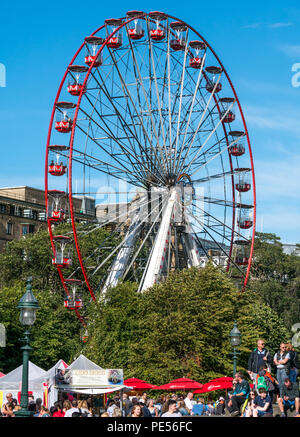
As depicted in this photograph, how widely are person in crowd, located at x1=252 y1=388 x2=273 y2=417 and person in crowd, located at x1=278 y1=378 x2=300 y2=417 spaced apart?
96 cm

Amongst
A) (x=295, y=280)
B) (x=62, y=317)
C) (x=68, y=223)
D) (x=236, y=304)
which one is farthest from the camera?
(x=295, y=280)

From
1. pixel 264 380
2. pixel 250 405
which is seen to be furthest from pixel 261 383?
pixel 250 405

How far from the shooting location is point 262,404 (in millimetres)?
23562

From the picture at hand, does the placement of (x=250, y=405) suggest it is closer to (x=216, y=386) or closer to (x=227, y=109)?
(x=216, y=386)

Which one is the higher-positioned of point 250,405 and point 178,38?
point 178,38

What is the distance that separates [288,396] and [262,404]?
1.36 meters

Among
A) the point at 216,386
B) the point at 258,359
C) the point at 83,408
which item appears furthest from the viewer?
the point at 216,386

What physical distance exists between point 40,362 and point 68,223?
3279 cm

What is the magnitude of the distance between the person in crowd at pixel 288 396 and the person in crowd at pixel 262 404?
3.14 feet

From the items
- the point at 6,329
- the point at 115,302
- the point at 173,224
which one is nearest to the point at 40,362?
the point at 6,329

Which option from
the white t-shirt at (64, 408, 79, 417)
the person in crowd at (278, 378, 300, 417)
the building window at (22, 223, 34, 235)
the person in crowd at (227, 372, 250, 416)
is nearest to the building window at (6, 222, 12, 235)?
the building window at (22, 223, 34, 235)

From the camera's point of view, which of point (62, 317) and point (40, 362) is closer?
point (40, 362)
